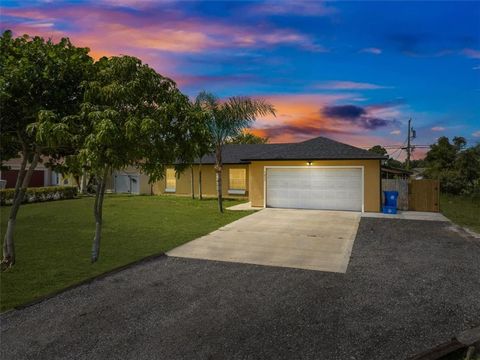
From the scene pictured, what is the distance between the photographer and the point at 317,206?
57.1ft

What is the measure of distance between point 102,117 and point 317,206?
1343cm

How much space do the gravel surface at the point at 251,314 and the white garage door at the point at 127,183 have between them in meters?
22.5

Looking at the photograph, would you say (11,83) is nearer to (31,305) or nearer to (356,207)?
(31,305)

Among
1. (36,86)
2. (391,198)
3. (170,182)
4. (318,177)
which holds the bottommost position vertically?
(391,198)

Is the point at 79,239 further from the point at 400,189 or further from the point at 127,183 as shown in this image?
the point at 127,183

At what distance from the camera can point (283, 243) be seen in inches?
381

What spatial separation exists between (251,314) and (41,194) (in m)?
21.3

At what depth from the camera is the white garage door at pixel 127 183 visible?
1138 inches

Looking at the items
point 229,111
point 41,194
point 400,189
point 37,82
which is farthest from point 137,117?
point 41,194

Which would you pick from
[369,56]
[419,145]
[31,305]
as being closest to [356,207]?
[369,56]

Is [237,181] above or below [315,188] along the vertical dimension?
above

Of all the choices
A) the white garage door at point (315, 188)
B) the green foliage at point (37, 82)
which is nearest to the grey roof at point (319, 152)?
the white garage door at point (315, 188)

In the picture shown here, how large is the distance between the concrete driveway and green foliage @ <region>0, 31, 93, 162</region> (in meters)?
4.32

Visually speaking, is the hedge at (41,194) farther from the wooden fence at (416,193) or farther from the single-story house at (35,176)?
the wooden fence at (416,193)
